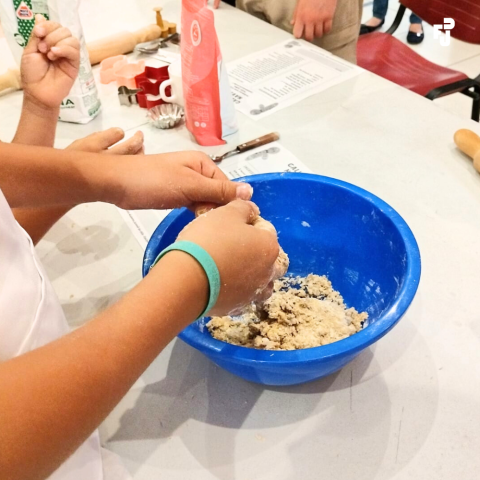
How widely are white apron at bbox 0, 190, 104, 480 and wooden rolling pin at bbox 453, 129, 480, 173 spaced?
700mm

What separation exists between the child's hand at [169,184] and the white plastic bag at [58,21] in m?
0.44

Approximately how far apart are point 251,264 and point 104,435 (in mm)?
260

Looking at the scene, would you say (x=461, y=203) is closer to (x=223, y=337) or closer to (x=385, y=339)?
(x=385, y=339)

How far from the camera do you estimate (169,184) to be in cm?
56

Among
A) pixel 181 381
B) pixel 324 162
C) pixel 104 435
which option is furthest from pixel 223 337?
pixel 324 162

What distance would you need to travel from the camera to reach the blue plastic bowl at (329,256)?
45cm

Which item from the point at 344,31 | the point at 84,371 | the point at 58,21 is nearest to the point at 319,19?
the point at 344,31

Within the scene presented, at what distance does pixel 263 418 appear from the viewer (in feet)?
1.70

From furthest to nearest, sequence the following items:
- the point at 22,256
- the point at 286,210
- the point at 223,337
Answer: the point at 286,210 < the point at 223,337 < the point at 22,256

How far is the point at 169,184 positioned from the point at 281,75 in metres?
0.65

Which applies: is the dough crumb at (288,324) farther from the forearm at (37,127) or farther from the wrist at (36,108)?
the wrist at (36,108)

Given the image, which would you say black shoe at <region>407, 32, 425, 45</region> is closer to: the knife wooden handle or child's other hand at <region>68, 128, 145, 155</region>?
the knife wooden handle

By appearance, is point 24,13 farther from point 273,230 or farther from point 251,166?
point 273,230

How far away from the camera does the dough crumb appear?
1.86 feet
